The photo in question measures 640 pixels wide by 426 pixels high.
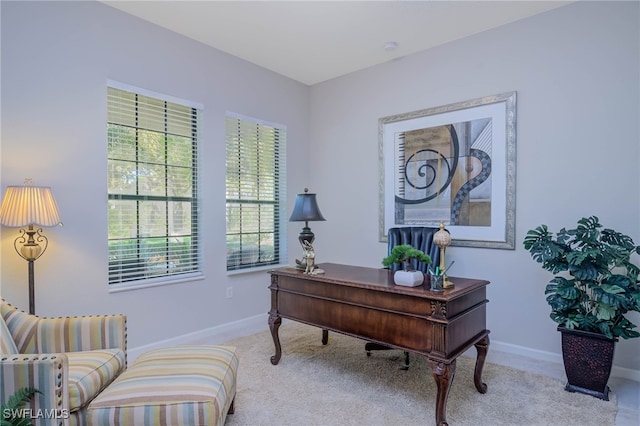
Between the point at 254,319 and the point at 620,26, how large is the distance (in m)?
4.13

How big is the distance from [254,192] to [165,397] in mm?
2692

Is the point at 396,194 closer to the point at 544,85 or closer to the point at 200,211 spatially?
the point at 544,85

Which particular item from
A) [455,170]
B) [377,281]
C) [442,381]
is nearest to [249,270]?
[377,281]

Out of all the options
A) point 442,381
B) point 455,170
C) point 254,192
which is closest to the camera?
point 442,381

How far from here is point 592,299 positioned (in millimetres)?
2514

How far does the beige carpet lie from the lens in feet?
6.99

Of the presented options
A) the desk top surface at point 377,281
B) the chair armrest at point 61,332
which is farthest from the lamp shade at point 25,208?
the desk top surface at point 377,281

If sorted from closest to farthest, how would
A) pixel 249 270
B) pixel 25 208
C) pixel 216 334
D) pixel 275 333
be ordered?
pixel 25 208 < pixel 275 333 < pixel 216 334 < pixel 249 270

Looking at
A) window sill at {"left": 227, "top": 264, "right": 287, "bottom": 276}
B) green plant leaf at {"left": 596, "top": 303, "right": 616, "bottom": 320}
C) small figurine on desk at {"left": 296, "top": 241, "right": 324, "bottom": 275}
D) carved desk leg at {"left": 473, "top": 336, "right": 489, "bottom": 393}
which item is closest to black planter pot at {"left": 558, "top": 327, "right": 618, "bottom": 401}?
green plant leaf at {"left": 596, "top": 303, "right": 616, "bottom": 320}

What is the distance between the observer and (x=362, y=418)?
6.99 ft

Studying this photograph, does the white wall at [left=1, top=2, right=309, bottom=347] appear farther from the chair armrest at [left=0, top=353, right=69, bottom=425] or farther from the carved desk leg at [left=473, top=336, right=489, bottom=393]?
the carved desk leg at [left=473, top=336, right=489, bottom=393]

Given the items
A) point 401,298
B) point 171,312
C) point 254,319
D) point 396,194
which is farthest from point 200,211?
point 401,298

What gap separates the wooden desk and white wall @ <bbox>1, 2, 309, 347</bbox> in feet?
3.76

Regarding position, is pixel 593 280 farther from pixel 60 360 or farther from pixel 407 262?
pixel 60 360
